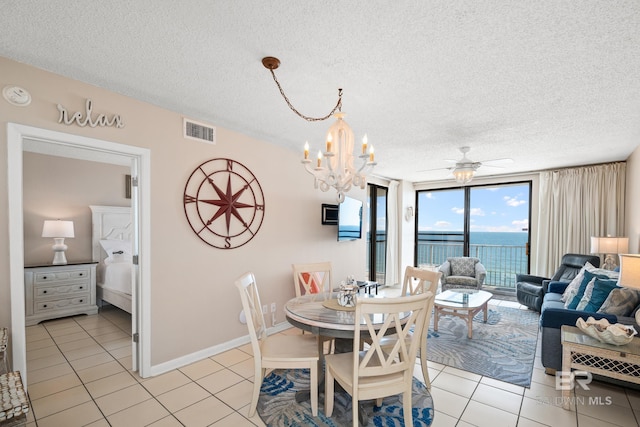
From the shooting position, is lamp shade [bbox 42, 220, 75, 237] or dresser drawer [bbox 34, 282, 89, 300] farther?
lamp shade [bbox 42, 220, 75, 237]

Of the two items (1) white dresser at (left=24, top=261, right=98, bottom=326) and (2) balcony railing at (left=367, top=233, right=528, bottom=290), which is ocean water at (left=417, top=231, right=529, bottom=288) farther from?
(1) white dresser at (left=24, top=261, right=98, bottom=326)

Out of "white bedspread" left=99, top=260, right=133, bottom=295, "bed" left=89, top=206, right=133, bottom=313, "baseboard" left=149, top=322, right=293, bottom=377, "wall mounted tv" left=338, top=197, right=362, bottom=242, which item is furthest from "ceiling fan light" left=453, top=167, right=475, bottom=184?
"bed" left=89, top=206, right=133, bottom=313

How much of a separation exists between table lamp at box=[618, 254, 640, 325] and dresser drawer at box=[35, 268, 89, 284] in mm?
6287

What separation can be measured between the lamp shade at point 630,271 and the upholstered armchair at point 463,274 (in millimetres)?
3152

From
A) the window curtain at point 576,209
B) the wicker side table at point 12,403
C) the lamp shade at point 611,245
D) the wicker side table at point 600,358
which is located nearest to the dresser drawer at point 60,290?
the wicker side table at point 12,403

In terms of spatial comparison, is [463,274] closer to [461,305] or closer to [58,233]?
[461,305]

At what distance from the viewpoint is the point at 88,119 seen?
2.26 m

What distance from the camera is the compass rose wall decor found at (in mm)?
2988

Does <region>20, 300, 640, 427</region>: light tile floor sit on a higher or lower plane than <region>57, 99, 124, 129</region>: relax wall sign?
lower

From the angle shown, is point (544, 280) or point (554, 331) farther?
point (544, 280)

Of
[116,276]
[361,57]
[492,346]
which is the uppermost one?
[361,57]

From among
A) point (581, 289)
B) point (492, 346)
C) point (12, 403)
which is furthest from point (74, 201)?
point (581, 289)

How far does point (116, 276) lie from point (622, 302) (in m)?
5.94

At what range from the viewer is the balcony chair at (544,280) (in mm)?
4441
